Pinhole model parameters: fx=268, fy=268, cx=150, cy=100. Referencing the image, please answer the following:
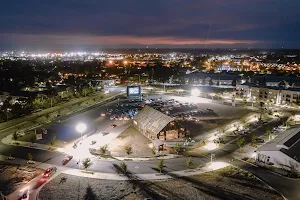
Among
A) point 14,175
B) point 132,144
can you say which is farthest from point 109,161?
point 14,175

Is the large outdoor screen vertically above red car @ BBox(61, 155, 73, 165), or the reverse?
the large outdoor screen

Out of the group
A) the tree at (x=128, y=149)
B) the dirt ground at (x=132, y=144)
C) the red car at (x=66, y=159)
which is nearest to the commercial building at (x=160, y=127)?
the dirt ground at (x=132, y=144)

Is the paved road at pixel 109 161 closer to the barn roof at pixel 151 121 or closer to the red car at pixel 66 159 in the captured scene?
the red car at pixel 66 159

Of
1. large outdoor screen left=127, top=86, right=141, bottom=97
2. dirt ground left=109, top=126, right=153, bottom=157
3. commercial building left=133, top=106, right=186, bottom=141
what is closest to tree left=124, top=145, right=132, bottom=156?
dirt ground left=109, top=126, right=153, bottom=157

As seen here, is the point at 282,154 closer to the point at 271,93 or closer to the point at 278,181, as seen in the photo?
the point at 278,181

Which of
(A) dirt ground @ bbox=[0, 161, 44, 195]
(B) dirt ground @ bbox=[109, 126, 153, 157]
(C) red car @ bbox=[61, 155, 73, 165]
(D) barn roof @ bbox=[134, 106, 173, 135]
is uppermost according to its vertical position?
→ (D) barn roof @ bbox=[134, 106, 173, 135]

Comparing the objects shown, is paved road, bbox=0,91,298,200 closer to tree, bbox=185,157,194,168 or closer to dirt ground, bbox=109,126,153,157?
tree, bbox=185,157,194,168

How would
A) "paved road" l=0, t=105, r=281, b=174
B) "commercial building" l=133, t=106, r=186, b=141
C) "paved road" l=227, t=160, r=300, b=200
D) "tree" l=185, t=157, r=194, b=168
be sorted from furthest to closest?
"commercial building" l=133, t=106, r=186, b=141, "tree" l=185, t=157, r=194, b=168, "paved road" l=0, t=105, r=281, b=174, "paved road" l=227, t=160, r=300, b=200
